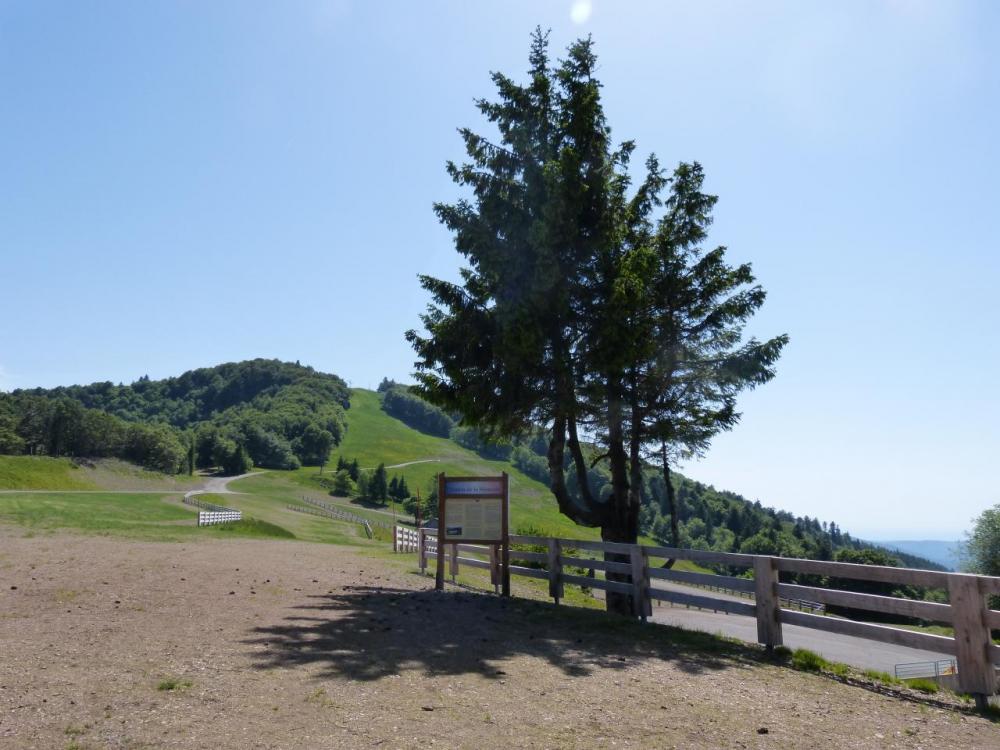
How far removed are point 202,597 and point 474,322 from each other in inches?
338

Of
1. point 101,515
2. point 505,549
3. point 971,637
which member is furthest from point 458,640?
point 101,515

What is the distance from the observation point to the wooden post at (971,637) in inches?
291

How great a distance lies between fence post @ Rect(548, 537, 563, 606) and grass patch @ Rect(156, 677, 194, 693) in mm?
8941

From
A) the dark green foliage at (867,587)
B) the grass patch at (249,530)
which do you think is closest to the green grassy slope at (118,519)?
the grass patch at (249,530)

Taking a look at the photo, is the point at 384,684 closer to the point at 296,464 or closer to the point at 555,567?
the point at 555,567

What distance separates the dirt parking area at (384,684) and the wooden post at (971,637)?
645 millimetres

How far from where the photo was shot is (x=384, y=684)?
7301 millimetres

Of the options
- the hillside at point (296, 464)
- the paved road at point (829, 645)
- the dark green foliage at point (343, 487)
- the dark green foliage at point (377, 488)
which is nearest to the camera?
the paved road at point (829, 645)

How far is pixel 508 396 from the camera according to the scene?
16375mm

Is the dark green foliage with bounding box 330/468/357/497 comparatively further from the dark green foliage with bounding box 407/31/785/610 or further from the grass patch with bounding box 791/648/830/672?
the grass patch with bounding box 791/648/830/672

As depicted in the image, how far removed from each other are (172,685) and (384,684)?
7.19ft

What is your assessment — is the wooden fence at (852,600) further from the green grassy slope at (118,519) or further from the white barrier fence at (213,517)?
the white barrier fence at (213,517)

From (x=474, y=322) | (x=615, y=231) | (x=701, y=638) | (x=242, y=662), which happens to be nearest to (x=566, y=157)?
(x=615, y=231)

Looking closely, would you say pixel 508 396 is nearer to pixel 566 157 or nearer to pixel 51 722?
pixel 566 157
